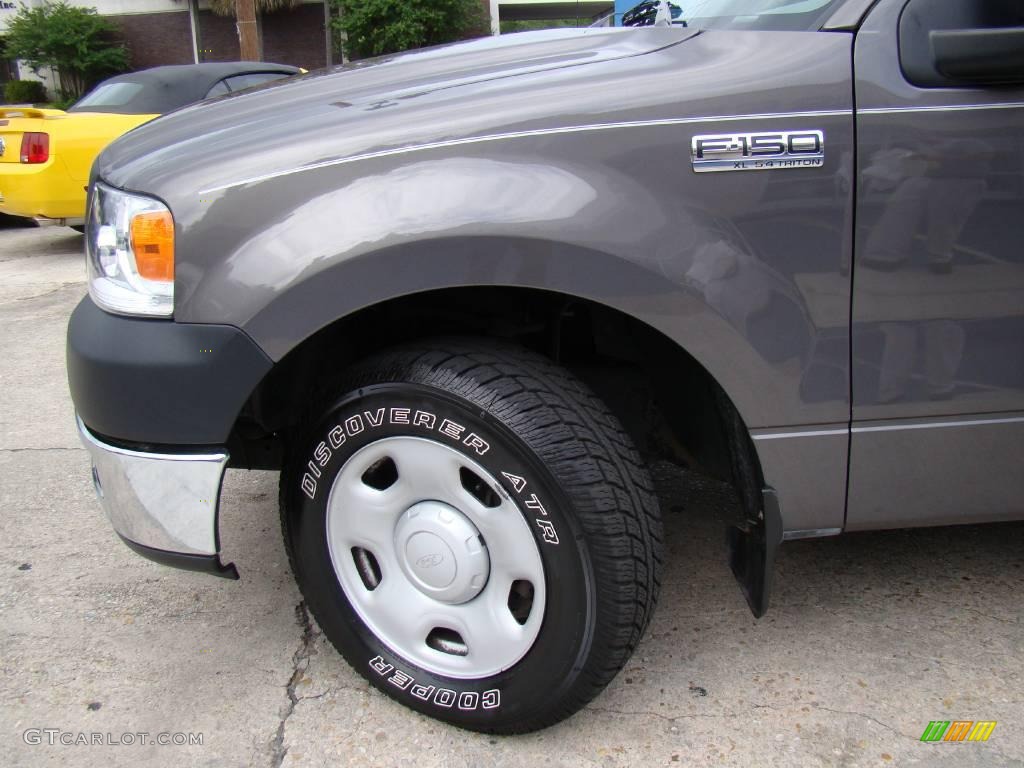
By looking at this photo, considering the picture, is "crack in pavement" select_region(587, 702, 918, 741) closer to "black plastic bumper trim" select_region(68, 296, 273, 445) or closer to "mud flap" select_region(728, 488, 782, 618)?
"mud flap" select_region(728, 488, 782, 618)

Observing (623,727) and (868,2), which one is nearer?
(868,2)

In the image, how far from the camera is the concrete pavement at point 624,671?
192 centimetres

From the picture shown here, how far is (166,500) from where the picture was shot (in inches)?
→ 73.0

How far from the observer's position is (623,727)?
1.98 m

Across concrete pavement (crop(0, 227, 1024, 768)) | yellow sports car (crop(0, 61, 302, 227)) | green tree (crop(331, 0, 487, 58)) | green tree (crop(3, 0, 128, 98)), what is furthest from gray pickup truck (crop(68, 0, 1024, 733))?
green tree (crop(3, 0, 128, 98))

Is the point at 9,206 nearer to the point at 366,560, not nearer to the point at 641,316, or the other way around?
the point at 366,560

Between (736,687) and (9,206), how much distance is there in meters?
7.18

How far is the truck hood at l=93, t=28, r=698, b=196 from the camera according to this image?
5.65ft

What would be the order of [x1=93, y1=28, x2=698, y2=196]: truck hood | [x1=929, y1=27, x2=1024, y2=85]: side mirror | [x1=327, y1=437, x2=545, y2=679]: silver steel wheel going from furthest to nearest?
1. [x1=327, y1=437, x2=545, y2=679]: silver steel wheel
2. [x1=93, y1=28, x2=698, y2=196]: truck hood
3. [x1=929, y1=27, x2=1024, y2=85]: side mirror

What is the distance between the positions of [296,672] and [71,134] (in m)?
6.27

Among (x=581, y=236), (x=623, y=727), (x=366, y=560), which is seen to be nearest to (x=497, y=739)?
(x=623, y=727)

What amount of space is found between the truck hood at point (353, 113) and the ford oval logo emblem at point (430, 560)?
820 mm

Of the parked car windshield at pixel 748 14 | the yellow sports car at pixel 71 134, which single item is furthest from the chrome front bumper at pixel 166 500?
the yellow sports car at pixel 71 134

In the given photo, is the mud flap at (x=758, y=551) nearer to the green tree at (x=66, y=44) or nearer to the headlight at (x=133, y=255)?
the headlight at (x=133, y=255)
